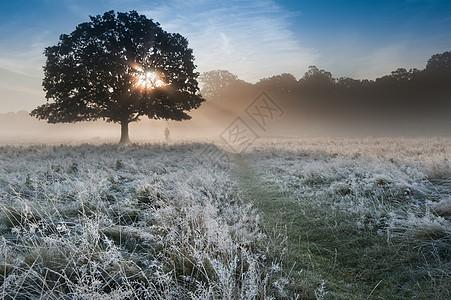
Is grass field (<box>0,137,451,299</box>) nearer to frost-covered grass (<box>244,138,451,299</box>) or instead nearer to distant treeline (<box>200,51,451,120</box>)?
frost-covered grass (<box>244,138,451,299</box>)

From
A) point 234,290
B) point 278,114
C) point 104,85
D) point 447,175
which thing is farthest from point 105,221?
point 278,114

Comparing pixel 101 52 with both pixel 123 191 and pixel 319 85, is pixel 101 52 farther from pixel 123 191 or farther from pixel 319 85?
pixel 319 85

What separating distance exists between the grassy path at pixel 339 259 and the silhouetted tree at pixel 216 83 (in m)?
71.7

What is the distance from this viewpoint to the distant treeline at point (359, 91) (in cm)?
5722

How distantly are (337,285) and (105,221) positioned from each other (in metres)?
2.95

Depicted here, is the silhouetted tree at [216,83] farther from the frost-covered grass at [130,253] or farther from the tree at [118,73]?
the frost-covered grass at [130,253]

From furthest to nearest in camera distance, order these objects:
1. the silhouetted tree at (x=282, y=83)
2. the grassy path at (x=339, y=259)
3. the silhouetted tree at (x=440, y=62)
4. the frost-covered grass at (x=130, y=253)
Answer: the silhouetted tree at (x=282, y=83) → the silhouetted tree at (x=440, y=62) → the grassy path at (x=339, y=259) → the frost-covered grass at (x=130, y=253)

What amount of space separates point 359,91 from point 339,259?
234 feet

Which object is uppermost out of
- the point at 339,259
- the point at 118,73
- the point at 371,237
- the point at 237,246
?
the point at 118,73

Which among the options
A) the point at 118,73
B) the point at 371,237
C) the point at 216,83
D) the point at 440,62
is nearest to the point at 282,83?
the point at 216,83

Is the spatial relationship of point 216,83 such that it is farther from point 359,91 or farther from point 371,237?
point 371,237

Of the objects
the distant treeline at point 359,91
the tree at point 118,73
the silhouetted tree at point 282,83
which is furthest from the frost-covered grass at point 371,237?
the silhouetted tree at point 282,83

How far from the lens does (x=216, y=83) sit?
246 ft

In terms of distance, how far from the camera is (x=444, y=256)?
2857mm
